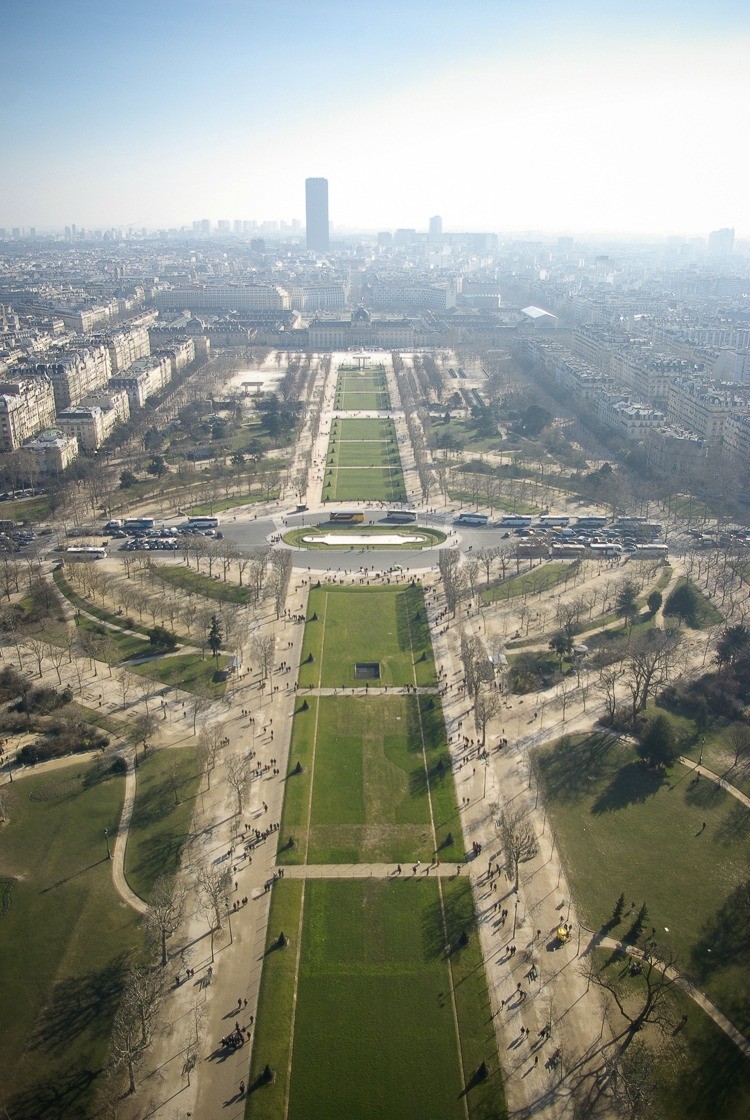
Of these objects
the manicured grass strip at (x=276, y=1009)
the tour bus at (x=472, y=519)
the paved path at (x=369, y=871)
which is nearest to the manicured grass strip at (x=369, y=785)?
the paved path at (x=369, y=871)

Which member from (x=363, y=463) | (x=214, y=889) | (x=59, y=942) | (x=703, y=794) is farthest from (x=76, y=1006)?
(x=363, y=463)

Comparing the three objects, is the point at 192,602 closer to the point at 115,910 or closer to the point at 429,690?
the point at 429,690

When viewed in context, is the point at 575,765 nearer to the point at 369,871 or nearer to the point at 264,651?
the point at 369,871

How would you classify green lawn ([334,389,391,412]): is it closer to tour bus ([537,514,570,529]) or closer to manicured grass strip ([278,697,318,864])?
tour bus ([537,514,570,529])

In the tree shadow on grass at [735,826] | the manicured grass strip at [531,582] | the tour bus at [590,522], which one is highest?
the tour bus at [590,522]

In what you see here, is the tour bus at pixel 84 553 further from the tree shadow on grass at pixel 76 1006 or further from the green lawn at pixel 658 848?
the tree shadow on grass at pixel 76 1006

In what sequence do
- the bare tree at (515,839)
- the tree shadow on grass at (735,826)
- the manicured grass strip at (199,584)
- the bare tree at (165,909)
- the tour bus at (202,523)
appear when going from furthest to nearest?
the tour bus at (202,523) → the manicured grass strip at (199,584) → the tree shadow on grass at (735,826) → the bare tree at (515,839) → the bare tree at (165,909)

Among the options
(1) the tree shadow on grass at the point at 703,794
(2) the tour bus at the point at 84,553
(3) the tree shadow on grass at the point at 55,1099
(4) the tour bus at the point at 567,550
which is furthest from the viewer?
(4) the tour bus at the point at 567,550
